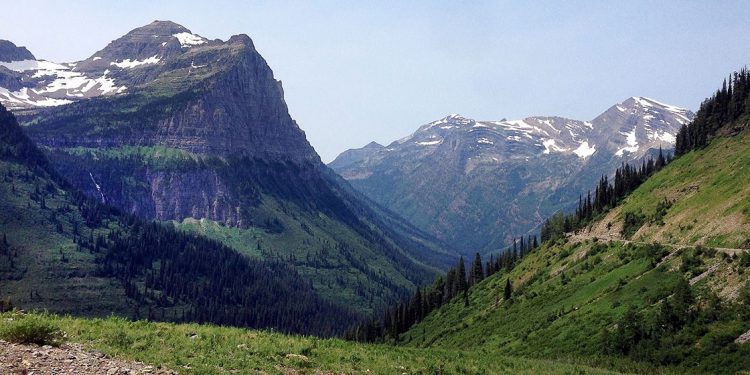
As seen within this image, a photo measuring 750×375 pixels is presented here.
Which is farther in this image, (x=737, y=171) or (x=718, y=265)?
(x=737, y=171)

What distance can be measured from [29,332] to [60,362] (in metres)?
2.90

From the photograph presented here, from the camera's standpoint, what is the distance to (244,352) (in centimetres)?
3061

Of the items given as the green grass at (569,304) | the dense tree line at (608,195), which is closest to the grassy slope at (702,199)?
the green grass at (569,304)

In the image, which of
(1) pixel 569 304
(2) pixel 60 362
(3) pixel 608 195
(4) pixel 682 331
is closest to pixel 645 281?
(1) pixel 569 304

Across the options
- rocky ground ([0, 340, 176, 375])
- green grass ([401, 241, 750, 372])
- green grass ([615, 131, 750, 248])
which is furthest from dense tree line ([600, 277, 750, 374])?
rocky ground ([0, 340, 176, 375])

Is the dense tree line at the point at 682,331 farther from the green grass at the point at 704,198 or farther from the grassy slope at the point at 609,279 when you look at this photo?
the green grass at the point at 704,198

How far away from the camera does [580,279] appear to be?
373ft

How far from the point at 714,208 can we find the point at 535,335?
41.4m

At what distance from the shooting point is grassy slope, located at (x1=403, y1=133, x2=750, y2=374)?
254ft

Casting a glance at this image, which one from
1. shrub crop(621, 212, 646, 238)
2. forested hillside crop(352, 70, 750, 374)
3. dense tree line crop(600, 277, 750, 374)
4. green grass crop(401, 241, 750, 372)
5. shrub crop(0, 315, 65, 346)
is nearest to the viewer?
shrub crop(0, 315, 65, 346)

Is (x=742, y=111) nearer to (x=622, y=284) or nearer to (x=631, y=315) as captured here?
(x=622, y=284)

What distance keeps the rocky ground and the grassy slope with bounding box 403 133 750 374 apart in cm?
4985

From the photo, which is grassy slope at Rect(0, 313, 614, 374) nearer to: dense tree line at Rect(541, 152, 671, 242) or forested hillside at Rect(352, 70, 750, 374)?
forested hillside at Rect(352, 70, 750, 374)

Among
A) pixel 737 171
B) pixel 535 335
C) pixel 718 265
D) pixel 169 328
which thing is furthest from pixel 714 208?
pixel 169 328
